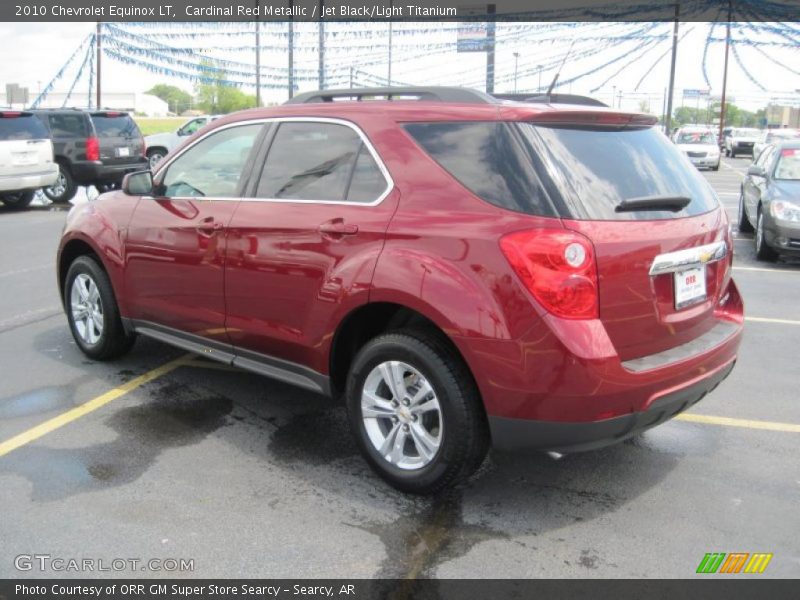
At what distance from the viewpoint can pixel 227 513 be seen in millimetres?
3473

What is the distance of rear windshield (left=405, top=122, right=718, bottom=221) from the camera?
3.27 meters

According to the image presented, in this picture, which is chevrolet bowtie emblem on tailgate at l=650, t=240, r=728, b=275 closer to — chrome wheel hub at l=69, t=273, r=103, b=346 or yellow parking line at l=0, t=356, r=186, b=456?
yellow parking line at l=0, t=356, r=186, b=456

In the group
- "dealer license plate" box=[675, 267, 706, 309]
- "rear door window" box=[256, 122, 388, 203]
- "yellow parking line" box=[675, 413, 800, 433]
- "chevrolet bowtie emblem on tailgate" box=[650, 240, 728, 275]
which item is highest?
"rear door window" box=[256, 122, 388, 203]

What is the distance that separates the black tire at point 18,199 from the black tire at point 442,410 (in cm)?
1333

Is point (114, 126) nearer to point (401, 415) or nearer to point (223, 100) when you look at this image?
point (401, 415)

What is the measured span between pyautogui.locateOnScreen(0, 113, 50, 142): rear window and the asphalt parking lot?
387 inches

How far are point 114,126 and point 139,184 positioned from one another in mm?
12500

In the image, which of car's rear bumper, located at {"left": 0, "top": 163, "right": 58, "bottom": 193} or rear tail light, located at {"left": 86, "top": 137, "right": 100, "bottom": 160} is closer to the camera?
car's rear bumper, located at {"left": 0, "top": 163, "right": 58, "bottom": 193}

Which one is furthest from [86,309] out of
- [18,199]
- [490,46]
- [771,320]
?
[490,46]

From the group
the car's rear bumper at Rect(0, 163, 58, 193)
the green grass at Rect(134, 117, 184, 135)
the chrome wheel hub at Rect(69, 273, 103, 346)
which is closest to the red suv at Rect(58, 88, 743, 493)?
the chrome wheel hub at Rect(69, 273, 103, 346)

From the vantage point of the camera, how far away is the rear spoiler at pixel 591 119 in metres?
3.44

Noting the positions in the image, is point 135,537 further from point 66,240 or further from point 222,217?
point 66,240

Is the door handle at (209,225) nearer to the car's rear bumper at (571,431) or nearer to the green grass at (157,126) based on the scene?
the car's rear bumper at (571,431)
